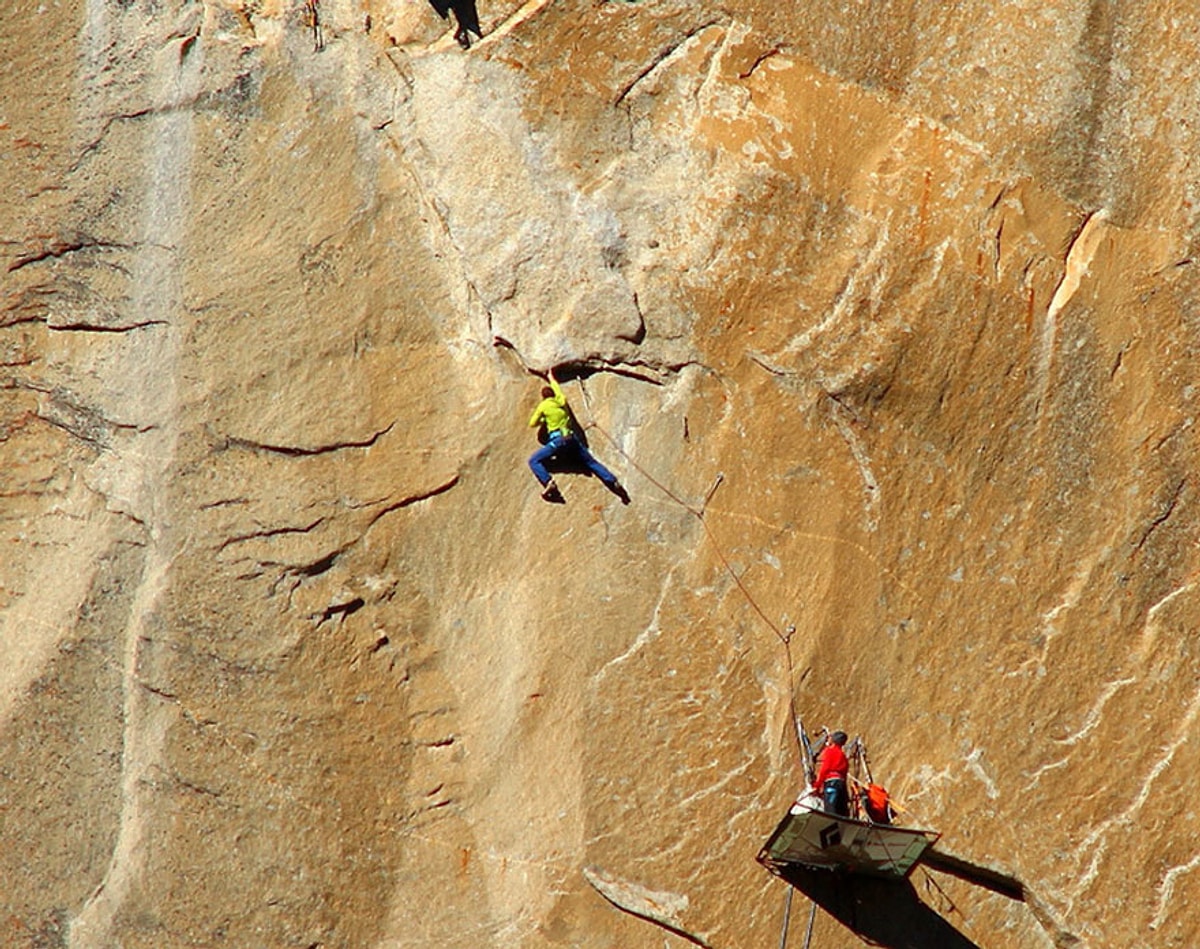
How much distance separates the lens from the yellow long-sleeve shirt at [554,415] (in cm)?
791

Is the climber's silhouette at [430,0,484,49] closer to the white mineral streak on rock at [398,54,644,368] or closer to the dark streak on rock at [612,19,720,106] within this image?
the white mineral streak on rock at [398,54,644,368]

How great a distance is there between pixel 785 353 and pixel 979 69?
207 cm

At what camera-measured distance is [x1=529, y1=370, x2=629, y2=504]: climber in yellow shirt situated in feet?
26.0

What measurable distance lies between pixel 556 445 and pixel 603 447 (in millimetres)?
344

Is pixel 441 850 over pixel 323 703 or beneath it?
beneath

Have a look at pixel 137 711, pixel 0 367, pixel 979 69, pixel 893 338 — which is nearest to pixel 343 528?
pixel 137 711

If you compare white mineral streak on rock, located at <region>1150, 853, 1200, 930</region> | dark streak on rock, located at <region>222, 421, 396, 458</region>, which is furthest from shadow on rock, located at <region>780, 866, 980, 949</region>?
dark streak on rock, located at <region>222, 421, 396, 458</region>

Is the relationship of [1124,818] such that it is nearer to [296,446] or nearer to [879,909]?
[879,909]

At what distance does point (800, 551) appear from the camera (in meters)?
8.10

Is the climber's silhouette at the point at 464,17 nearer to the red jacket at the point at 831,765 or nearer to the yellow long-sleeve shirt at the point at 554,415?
the yellow long-sleeve shirt at the point at 554,415

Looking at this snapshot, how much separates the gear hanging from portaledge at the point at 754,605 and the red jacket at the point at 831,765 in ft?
0.40

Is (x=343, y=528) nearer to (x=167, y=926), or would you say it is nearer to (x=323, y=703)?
(x=323, y=703)

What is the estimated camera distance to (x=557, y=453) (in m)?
8.04

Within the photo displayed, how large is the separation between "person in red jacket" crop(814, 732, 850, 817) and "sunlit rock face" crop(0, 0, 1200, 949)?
0.76 feet
